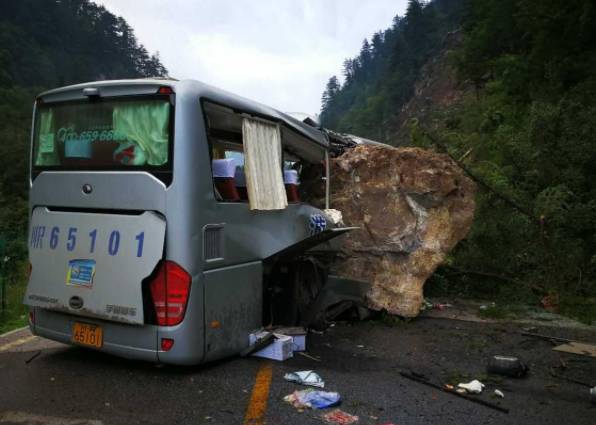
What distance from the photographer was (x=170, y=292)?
13.9 feet

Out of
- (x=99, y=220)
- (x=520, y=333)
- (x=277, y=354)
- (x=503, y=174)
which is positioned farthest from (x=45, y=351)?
(x=503, y=174)

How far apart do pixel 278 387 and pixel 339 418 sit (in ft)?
2.48

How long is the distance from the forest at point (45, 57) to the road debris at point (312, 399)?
83.3ft

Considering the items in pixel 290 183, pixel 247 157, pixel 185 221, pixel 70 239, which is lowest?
pixel 70 239

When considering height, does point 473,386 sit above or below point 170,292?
below

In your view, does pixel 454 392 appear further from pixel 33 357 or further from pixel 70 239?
pixel 33 357

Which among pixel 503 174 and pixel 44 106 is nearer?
pixel 44 106

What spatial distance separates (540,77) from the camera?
2017 centimetres

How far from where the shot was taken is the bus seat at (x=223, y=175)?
4.74m

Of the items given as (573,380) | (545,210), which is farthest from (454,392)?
(545,210)

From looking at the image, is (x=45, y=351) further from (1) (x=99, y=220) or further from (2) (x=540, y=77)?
(2) (x=540, y=77)

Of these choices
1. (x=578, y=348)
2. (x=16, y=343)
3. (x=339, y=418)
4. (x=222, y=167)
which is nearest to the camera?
(x=339, y=418)

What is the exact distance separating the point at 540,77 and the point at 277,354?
1898cm

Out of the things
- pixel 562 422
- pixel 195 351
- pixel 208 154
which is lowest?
pixel 562 422
